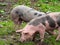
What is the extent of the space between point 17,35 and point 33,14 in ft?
2.34

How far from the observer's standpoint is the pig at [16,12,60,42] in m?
6.82

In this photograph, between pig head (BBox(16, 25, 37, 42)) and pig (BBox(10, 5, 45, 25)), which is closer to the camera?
pig head (BBox(16, 25, 37, 42))

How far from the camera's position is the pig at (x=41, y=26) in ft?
22.4

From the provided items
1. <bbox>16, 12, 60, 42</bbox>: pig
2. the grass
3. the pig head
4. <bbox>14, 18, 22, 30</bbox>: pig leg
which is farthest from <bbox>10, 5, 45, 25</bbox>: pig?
the pig head

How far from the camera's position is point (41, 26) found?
22.8 ft

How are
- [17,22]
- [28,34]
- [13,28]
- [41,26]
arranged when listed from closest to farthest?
1. [28,34]
2. [41,26]
3. [17,22]
4. [13,28]

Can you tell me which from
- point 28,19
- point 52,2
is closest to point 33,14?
point 28,19

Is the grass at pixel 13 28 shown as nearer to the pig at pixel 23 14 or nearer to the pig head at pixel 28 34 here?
the pig head at pixel 28 34

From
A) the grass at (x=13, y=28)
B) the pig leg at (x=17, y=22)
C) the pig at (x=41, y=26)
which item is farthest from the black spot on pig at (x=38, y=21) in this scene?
the pig leg at (x=17, y=22)

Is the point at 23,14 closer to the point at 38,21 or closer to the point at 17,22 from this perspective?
the point at 17,22

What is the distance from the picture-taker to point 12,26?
827 centimetres

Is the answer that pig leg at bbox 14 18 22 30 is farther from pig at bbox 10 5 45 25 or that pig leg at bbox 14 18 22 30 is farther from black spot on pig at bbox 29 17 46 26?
black spot on pig at bbox 29 17 46 26

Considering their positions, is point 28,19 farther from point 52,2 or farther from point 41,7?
point 52,2

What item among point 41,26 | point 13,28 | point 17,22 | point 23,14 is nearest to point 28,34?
point 41,26
